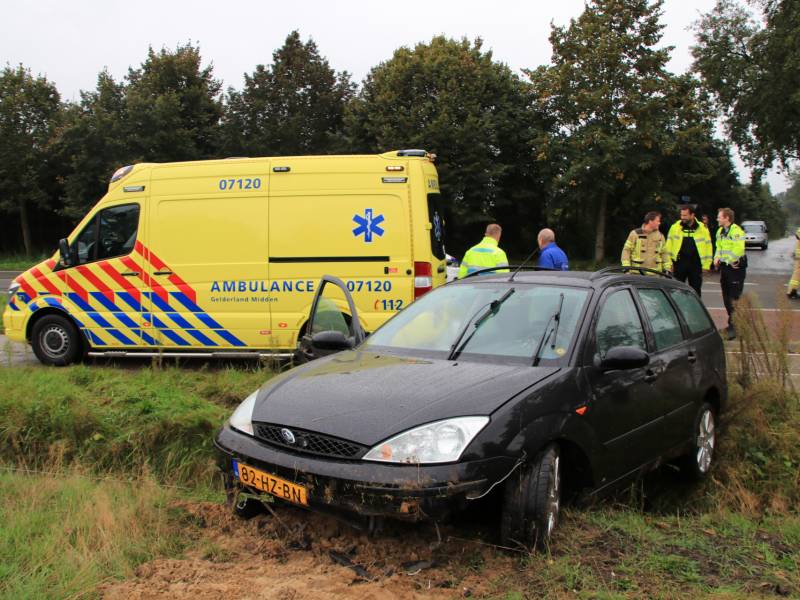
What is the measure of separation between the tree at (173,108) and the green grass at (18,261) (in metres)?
6.37

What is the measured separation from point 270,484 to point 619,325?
93.8 inches

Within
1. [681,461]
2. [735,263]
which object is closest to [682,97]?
[735,263]

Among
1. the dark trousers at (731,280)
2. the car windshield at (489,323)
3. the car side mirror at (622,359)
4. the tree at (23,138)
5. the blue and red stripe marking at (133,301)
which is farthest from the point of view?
the tree at (23,138)

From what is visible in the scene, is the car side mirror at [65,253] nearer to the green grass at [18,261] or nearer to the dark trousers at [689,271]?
the dark trousers at [689,271]

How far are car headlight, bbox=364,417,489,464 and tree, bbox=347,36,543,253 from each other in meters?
24.9

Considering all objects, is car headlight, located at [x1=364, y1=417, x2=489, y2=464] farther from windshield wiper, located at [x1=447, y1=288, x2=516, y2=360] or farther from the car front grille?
windshield wiper, located at [x1=447, y1=288, x2=516, y2=360]

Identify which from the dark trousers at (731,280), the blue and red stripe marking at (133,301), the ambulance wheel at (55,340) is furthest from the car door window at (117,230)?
the dark trousers at (731,280)

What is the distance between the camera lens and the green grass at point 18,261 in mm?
28052

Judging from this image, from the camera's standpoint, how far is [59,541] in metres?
3.59

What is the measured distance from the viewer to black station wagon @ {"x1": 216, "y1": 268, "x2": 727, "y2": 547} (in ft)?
10.4

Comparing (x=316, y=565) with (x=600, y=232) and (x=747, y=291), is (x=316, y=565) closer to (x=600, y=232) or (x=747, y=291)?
(x=747, y=291)

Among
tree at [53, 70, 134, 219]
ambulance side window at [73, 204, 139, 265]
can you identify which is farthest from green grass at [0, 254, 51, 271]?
ambulance side window at [73, 204, 139, 265]

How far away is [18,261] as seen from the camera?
30484mm

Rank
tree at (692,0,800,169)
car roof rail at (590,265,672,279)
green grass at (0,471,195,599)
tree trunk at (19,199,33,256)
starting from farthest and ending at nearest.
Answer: tree trunk at (19,199,33,256) < tree at (692,0,800,169) < car roof rail at (590,265,672,279) < green grass at (0,471,195,599)
